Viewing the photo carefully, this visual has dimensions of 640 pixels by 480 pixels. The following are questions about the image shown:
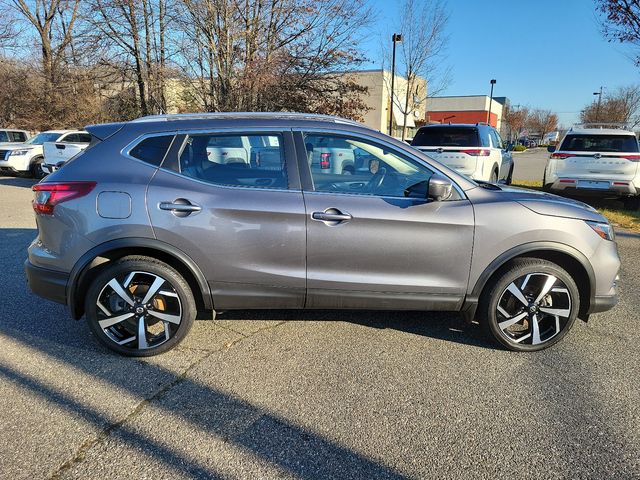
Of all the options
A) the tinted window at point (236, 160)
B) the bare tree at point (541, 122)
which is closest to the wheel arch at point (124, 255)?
the tinted window at point (236, 160)

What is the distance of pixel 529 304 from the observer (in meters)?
3.29

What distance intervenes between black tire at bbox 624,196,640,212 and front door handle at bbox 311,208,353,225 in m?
9.36

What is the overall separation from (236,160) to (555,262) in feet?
8.52

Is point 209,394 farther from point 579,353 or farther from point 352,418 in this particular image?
point 579,353

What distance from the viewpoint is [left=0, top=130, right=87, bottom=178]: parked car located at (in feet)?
47.8

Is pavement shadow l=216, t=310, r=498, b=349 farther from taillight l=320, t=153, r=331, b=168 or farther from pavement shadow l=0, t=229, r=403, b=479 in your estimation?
taillight l=320, t=153, r=331, b=168

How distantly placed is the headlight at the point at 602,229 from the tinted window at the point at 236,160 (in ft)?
7.67

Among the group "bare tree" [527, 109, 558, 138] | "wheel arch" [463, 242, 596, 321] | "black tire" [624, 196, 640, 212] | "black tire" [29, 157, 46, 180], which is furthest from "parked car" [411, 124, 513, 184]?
"bare tree" [527, 109, 558, 138]

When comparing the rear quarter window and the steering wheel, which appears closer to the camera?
the steering wheel

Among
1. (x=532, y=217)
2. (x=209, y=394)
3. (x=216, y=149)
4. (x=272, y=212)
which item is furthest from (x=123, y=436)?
(x=532, y=217)

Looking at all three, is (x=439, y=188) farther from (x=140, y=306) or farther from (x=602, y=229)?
(x=140, y=306)

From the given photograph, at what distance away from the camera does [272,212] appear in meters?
3.08

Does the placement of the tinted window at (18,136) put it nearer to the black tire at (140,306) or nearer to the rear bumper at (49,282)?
the rear bumper at (49,282)

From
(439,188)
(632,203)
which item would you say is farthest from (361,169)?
(632,203)
